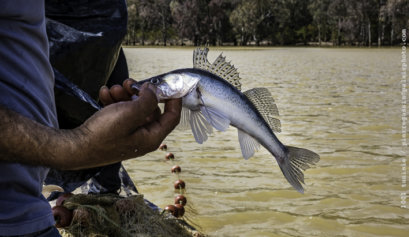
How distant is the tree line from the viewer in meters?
67.2

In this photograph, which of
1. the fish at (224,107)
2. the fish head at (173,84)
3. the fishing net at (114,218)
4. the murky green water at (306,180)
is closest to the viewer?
the fish head at (173,84)

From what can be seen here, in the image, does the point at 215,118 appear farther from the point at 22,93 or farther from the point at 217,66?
the point at 22,93

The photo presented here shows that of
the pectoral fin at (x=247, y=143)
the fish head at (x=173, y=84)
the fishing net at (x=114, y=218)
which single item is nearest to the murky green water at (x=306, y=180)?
the fishing net at (x=114, y=218)

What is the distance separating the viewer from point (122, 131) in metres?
1.54

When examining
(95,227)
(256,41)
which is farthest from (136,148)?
(256,41)

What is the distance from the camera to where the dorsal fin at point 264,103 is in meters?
2.54

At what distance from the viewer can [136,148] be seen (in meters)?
1.61

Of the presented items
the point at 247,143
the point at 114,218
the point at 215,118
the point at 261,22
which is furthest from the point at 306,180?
the point at 261,22

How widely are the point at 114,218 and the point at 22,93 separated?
6.47 feet

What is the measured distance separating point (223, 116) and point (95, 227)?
1.53 metres

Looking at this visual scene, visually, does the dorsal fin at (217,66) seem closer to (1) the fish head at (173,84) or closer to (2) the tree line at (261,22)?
(1) the fish head at (173,84)

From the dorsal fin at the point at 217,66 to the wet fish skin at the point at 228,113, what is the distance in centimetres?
12

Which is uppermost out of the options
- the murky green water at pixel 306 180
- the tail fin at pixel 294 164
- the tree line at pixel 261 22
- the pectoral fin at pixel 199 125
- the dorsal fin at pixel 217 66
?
the tree line at pixel 261 22

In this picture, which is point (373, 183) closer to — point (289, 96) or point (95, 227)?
point (95, 227)
